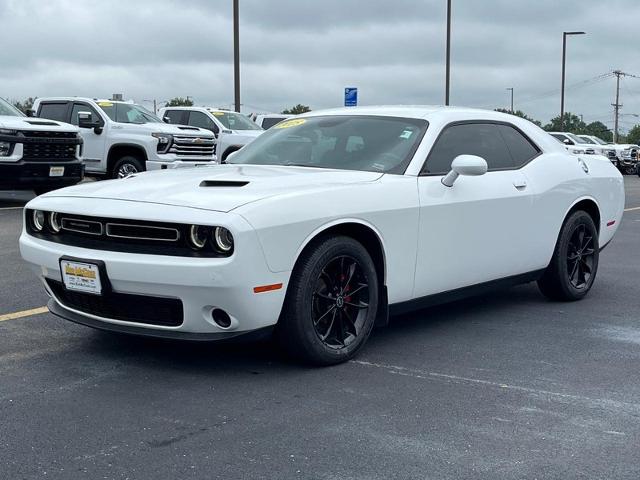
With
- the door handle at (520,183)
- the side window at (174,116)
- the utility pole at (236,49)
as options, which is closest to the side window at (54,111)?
the side window at (174,116)

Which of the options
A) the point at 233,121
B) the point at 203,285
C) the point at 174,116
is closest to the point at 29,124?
the point at 174,116

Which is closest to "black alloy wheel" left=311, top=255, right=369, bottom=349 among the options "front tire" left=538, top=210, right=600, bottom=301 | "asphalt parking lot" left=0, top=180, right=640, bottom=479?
"asphalt parking lot" left=0, top=180, right=640, bottom=479

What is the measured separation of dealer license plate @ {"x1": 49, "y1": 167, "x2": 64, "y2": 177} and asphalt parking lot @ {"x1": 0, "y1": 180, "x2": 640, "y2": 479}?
27.9 feet

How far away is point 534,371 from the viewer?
15.8 ft

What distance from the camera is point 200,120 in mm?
21281

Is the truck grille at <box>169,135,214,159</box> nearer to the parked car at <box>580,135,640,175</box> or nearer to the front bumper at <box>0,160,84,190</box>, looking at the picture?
the front bumper at <box>0,160,84,190</box>

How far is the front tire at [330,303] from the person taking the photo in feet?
14.9

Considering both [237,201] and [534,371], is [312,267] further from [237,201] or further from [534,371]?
[534,371]

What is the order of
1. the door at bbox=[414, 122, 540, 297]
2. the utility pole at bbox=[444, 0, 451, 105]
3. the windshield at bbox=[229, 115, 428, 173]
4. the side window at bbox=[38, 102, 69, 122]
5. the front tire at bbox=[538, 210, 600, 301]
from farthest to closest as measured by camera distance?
the utility pole at bbox=[444, 0, 451, 105], the side window at bbox=[38, 102, 69, 122], the front tire at bbox=[538, 210, 600, 301], the windshield at bbox=[229, 115, 428, 173], the door at bbox=[414, 122, 540, 297]

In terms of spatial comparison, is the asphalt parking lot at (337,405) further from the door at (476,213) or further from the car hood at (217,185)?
the car hood at (217,185)

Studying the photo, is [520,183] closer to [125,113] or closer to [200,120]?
[125,113]

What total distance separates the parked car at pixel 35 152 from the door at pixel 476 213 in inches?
368

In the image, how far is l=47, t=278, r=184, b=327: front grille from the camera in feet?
14.5

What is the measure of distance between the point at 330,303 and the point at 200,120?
56.0 ft
